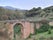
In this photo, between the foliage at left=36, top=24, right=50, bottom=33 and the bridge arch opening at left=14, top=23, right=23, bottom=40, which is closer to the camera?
the bridge arch opening at left=14, top=23, right=23, bottom=40

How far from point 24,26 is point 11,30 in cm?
156

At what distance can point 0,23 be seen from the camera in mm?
16312

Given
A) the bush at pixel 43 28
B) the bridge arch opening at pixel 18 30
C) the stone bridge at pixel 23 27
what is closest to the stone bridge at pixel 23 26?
the stone bridge at pixel 23 27

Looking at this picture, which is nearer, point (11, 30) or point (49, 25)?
point (11, 30)

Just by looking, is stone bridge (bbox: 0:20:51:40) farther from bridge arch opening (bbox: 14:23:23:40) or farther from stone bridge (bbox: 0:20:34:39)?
bridge arch opening (bbox: 14:23:23:40)

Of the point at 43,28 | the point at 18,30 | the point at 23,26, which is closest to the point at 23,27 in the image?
the point at 23,26

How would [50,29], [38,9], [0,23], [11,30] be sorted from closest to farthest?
[0,23]
[11,30]
[50,29]
[38,9]

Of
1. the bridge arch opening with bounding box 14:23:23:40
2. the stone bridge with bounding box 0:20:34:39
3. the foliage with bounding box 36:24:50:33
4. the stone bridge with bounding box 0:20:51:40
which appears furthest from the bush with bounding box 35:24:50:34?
the bridge arch opening with bounding box 14:23:23:40

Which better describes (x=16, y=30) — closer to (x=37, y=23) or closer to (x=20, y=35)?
(x=20, y=35)

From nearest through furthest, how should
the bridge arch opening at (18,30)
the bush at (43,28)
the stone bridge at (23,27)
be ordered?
1. the stone bridge at (23,27)
2. the bridge arch opening at (18,30)
3. the bush at (43,28)

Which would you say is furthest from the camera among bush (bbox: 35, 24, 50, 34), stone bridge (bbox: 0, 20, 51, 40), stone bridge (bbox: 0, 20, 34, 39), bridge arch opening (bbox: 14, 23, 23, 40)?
bush (bbox: 35, 24, 50, 34)

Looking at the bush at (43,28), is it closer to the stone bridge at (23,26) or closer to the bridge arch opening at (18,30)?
the stone bridge at (23,26)

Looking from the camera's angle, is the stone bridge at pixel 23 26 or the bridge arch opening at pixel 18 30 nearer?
the stone bridge at pixel 23 26

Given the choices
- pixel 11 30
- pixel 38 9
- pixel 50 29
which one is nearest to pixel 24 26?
pixel 11 30
